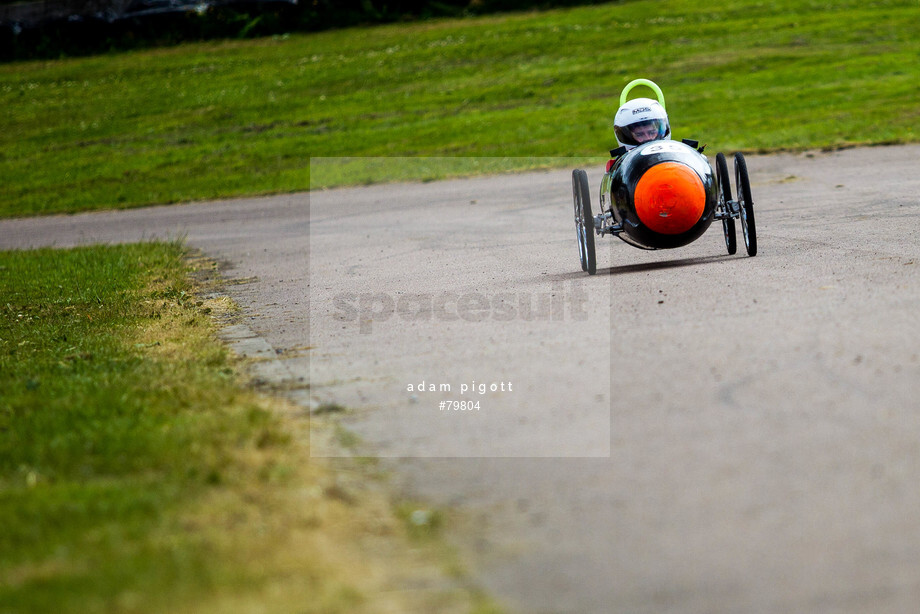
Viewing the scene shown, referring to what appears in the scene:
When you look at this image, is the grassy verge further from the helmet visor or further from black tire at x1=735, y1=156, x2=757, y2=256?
black tire at x1=735, y1=156, x2=757, y2=256

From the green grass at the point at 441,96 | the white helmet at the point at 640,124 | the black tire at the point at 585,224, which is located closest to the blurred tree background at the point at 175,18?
the green grass at the point at 441,96

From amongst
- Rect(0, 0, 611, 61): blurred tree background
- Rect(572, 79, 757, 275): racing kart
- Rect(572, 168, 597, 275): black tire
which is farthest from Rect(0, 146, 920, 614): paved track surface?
Rect(0, 0, 611, 61): blurred tree background

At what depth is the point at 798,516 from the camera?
4.46 meters

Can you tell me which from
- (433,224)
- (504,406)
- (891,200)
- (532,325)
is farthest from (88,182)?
(504,406)

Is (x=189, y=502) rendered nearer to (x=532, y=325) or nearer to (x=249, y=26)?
(x=532, y=325)

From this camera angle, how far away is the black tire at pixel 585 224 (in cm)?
1066

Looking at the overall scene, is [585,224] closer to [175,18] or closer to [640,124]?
[640,124]

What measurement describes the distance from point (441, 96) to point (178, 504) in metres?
30.6

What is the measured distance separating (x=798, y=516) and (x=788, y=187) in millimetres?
14424

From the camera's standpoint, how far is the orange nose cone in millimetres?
10500

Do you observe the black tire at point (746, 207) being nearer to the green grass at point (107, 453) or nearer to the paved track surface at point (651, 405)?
the paved track surface at point (651, 405)

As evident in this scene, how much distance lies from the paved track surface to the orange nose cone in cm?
45

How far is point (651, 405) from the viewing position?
596 centimetres

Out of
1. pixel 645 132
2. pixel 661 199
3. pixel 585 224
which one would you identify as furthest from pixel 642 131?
pixel 585 224
